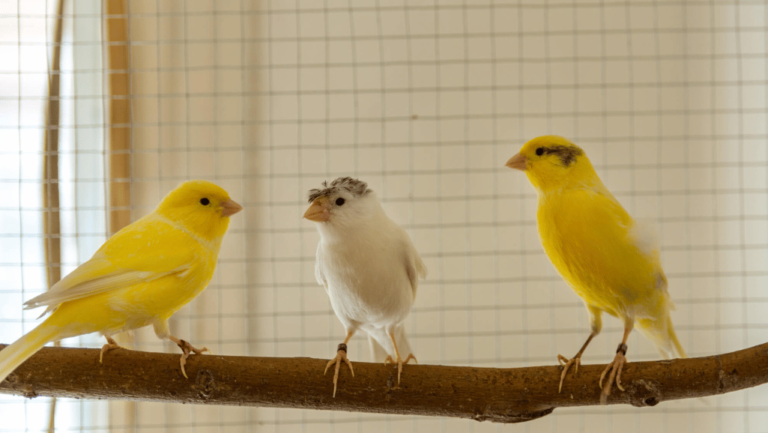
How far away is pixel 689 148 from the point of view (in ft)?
6.50

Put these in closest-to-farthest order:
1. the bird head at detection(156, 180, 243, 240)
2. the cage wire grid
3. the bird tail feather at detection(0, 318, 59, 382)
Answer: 1. the bird tail feather at detection(0, 318, 59, 382)
2. the bird head at detection(156, 180, 243, 240)
3. the cage wire grid

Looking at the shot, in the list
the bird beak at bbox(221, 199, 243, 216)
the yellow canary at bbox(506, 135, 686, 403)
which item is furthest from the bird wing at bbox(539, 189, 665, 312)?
the bird beak at bbox(221, 199, 243, 216)

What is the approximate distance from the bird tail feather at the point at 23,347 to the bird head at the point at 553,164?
Result: 1100 millimetres

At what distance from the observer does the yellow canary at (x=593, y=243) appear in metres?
1.12

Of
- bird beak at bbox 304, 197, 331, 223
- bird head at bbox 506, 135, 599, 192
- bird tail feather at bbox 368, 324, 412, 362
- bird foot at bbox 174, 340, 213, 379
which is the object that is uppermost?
bird head at bbox 506, 135, 599, 192

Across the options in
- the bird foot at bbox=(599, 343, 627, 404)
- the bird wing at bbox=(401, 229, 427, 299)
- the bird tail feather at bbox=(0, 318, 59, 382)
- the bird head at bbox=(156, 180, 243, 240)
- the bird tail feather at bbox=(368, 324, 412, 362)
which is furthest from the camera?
the bird tail feather at bbox=(368, 324, 412, 362)

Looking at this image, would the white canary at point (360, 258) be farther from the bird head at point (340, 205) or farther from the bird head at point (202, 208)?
the bird head at point (202, 208)

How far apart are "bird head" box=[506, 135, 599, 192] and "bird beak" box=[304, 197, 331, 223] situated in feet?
1.54

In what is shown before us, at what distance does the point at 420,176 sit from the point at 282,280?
70 cm

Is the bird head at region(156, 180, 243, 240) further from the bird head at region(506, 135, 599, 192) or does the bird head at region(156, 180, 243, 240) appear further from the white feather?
the bird head at region(506, 135, 599, 192)

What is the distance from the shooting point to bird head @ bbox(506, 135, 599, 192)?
48.2 inches

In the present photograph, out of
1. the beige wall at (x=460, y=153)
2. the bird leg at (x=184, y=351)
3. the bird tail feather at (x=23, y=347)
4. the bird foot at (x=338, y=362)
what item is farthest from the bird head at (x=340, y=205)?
the beige wall at (x=460, y=153)

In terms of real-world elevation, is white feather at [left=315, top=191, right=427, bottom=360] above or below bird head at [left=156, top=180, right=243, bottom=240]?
below

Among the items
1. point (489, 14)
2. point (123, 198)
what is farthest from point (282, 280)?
point (489, 14)
